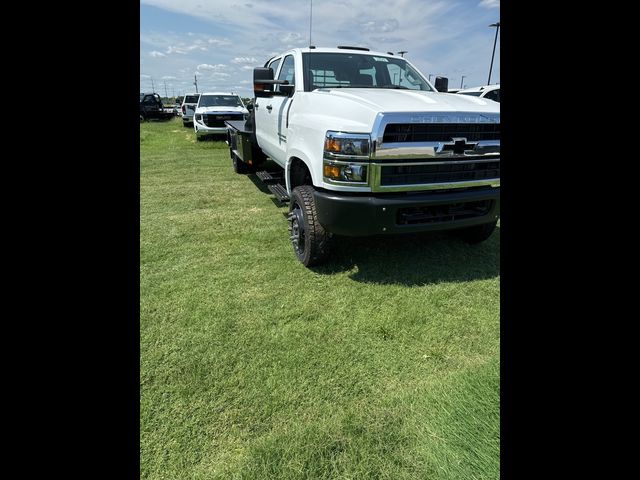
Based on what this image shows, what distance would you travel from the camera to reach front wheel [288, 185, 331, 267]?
11.3 ft

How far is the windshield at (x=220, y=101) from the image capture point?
49.2ft

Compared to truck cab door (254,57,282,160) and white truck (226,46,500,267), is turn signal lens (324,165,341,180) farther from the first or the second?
truck cab door (254,57,282,160)

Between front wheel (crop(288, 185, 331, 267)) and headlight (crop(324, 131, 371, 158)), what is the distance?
1.74 feet

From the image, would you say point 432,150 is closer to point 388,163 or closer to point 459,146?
point 459,146

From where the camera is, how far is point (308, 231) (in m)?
3.45

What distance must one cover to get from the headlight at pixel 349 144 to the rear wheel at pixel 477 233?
1890 millimetres

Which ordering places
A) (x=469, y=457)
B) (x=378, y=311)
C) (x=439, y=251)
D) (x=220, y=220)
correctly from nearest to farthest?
(x=469, y=457) → (x=378, y=311) → (x=439, y=251) → (x=220, y=220)

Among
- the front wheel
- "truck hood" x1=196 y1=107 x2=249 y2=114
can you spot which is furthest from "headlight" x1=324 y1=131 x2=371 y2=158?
"truck hood" x1=196 y1=107 x2=249 y2=114
